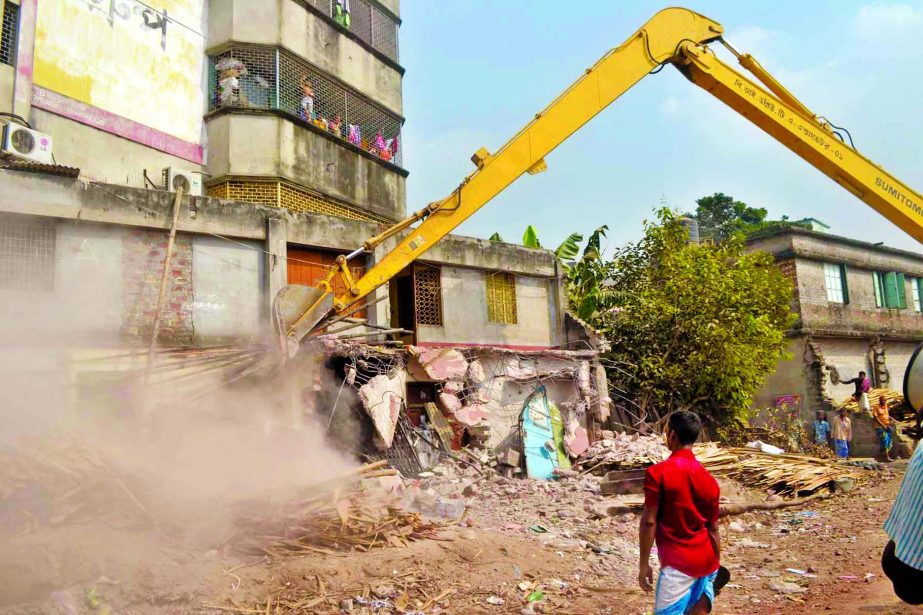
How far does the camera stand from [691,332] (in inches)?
627

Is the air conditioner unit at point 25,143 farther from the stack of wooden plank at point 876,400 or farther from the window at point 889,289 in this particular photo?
the window at point 889,289

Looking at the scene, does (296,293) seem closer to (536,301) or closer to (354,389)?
(354,389)

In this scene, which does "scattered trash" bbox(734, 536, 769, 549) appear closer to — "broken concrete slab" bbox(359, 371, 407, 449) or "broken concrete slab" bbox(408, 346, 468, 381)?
"broken concrete slab" bbox(359, 371, 407, 449)

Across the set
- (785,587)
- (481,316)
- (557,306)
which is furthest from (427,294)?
(785,587)

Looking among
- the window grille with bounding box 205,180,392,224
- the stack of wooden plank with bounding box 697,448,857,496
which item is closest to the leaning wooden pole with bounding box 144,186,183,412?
the window grille with bounding box 205,180,392,224

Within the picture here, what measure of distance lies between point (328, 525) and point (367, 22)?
15.9 m

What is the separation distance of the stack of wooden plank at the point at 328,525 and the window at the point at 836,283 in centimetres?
1737

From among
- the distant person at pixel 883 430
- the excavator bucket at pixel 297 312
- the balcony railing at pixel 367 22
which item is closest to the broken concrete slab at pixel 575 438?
the excavator bucket at pixel 297 312

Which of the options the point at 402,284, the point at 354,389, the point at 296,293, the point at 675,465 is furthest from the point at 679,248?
the point at 675,465

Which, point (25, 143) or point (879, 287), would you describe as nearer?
point (25, 143)

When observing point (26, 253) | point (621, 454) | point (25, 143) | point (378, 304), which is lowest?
point (621, 454)

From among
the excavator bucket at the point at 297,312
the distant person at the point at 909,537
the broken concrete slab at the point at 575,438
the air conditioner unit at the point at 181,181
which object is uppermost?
the air conditioner unit at the point at 181,181

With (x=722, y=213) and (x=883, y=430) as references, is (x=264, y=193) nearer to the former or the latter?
(x=883, y=430)

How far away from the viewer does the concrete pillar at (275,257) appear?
456 inches
